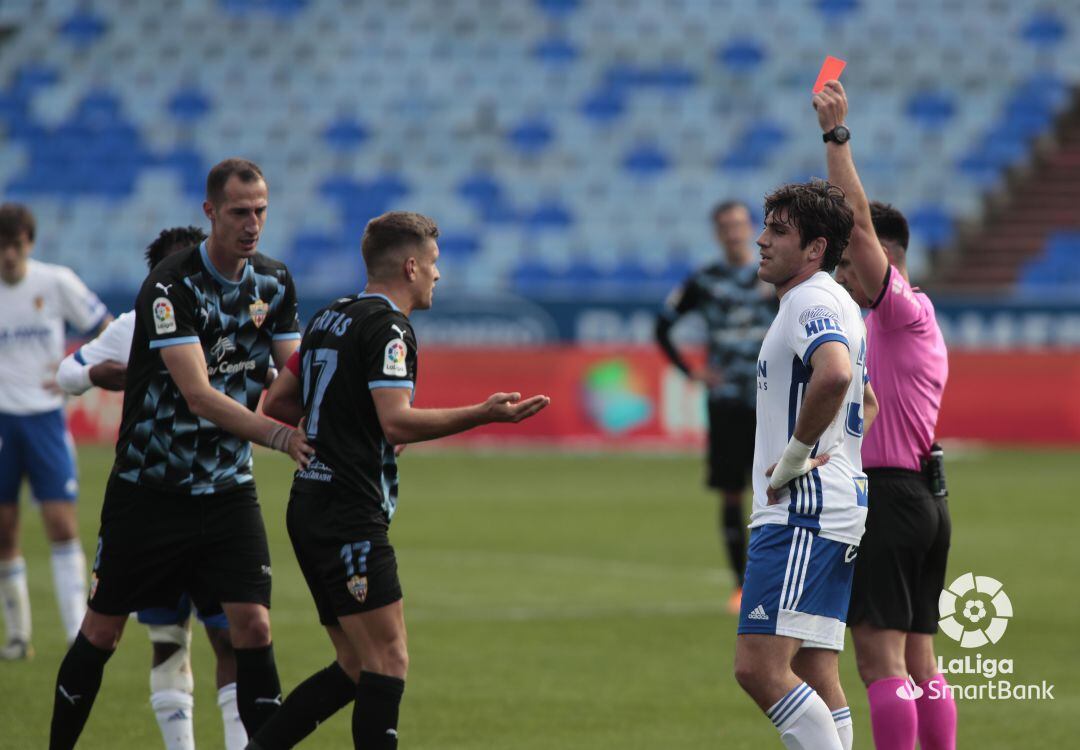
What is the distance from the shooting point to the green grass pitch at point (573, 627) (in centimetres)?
770

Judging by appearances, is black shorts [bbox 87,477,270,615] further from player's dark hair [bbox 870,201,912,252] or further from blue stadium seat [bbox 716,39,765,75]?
blue stadium seat [bbox 716,39,765,75]

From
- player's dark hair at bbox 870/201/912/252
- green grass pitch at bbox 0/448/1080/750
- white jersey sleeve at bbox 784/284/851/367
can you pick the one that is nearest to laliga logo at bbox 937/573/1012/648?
green grass pitch at bbox 0/448/1080/750

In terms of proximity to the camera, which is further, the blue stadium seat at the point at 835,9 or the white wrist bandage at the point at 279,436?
the blue stadium seat at the point at 835,9

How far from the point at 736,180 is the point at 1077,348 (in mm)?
7043

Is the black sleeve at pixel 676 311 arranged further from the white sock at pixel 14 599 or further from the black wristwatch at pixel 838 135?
the black wristwatch at pixel 838 135

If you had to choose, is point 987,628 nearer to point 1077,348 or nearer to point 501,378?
point 501,378

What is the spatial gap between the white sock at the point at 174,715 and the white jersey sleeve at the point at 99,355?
4.21ft

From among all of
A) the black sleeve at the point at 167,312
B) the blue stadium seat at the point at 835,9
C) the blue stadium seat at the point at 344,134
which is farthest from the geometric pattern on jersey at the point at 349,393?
the blue stadium seat at the point at 835,9

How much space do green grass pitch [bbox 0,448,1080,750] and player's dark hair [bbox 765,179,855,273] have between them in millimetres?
2752

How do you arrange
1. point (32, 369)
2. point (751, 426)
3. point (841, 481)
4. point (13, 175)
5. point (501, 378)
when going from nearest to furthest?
1. point (841, 481)
2. point (32, 369)
3. point (751, 426)
4. point (501, 378)
5. point (13, 175)

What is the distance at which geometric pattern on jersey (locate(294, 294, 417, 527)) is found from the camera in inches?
219

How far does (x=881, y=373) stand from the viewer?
6.37 meters

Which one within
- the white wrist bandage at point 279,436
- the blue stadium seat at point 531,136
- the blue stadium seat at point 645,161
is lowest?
the white wrist bandage at point 279,436

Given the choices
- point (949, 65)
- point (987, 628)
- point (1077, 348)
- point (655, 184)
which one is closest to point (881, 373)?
point (987, 628)
